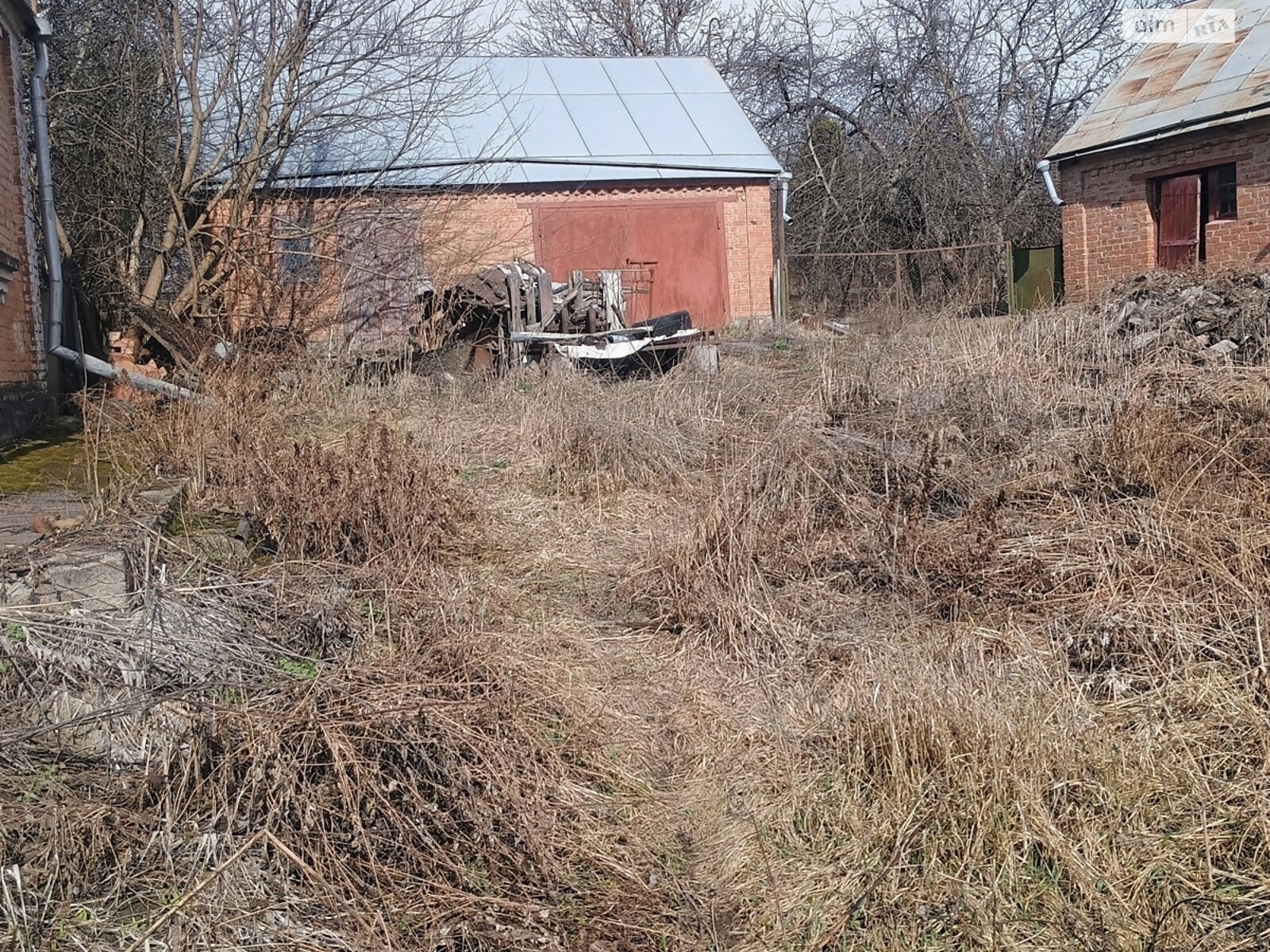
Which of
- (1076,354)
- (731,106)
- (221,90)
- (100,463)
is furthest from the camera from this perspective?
(731,106)

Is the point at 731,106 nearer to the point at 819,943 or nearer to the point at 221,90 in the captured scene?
the point at 221,90

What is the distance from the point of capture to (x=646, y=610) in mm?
5512

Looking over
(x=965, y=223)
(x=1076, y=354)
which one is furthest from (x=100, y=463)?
(x=965, y=223)

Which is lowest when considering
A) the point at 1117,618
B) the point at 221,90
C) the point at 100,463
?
the point at 1117,618

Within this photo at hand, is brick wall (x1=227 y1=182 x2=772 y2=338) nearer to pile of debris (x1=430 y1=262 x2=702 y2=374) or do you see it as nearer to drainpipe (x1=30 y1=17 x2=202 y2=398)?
pile of debris (x1=430 y1=262 x2=702 y2=374)

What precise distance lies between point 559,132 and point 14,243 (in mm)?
10312

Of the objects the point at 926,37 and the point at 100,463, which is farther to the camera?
the point at 926,37

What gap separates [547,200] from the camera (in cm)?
1683

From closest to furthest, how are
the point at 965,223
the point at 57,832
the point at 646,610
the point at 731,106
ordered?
the point at 57,832 < the point at 646,610 < the point at 731,106 < the point at 965,223

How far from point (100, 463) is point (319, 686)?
3.63 meters

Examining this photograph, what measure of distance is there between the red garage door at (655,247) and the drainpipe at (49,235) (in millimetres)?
8130

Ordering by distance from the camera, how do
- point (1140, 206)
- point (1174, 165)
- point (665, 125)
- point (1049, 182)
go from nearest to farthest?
point (1174, 165) → point (1140, 206) → point (1049, 182) → point (665, 125)

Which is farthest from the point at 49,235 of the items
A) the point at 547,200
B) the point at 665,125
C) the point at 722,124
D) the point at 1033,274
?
the point at 1033,274

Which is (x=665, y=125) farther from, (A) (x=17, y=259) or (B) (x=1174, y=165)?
(A) (x=17, y=259)
